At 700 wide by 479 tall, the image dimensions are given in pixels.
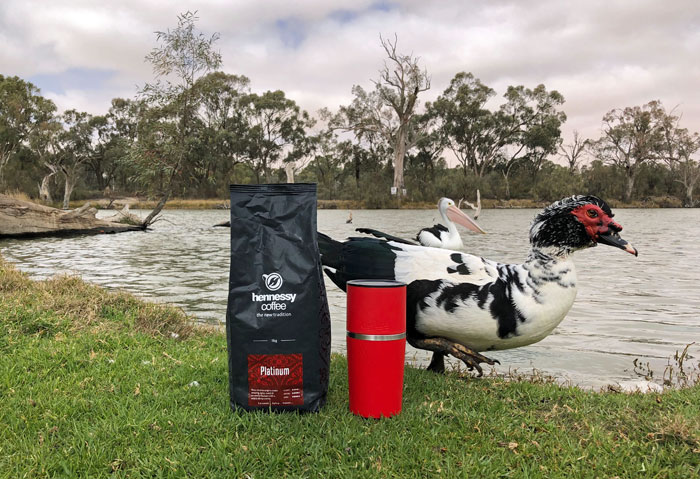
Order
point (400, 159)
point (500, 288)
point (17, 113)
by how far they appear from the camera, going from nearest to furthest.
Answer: point (500, 288)
point (17, 113)
point (400, 159)

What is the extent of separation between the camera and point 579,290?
1018 centimetres

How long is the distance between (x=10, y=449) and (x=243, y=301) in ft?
4.61

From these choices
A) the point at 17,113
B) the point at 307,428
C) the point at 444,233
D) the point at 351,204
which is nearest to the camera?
the point at 307,428

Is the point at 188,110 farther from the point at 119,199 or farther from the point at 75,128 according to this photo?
the point at 119,199

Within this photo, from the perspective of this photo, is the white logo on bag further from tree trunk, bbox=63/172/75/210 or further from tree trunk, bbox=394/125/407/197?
tree trunk, bbox=394/125/407/197

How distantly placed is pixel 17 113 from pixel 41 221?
34.8 m

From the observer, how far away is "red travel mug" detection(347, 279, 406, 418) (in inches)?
122

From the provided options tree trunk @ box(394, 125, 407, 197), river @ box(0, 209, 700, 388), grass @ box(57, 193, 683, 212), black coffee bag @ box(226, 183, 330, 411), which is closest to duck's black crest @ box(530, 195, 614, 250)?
river @ box(0, 209, 700, 388)

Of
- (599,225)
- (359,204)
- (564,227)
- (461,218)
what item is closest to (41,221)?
(461,218)

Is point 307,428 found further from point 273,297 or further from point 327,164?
point 327,164

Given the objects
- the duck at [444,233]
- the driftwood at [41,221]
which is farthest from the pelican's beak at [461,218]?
the driftwood at [41,221]

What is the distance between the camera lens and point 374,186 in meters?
55.1

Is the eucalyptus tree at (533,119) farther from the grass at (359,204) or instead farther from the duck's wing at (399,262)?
the duck's wing at (399,262)

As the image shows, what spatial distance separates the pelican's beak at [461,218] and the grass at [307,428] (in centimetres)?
492
